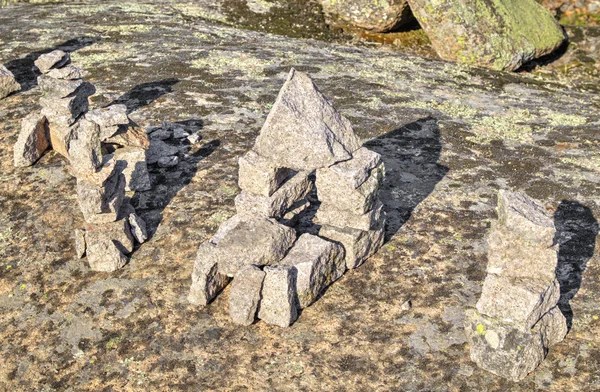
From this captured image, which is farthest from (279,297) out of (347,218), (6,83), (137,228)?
(6,83)

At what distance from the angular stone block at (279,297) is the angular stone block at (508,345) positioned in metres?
1.50

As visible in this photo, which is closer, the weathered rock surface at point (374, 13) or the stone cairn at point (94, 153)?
the stone cairn at point (94, 153)

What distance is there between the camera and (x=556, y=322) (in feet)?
17.9

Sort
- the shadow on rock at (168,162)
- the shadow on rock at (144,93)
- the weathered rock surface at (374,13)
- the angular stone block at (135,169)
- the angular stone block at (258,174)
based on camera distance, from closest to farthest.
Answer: the angular stone block at (258,174) → the shadow on rock at (168,162) → the angular stone block at (135,169) → the shadow on rock at (144,93) → the weathered rock surface at (374,13)

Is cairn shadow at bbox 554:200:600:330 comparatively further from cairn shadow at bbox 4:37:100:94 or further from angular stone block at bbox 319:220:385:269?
cairn shadow at bbox 4:37:100:94

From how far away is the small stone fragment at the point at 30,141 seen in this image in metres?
8.02

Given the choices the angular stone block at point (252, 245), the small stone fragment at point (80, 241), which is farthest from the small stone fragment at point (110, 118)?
the angular stone block at point (252, 245)

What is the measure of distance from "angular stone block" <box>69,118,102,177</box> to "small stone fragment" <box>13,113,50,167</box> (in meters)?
2.07

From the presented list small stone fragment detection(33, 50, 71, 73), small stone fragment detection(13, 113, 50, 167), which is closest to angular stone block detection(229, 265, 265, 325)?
small stone fragment detection(13, 113, 50, 167)

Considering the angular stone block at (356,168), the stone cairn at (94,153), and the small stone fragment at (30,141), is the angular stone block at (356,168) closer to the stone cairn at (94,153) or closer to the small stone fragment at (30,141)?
the stone cairn at (94,153)

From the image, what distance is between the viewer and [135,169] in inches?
297

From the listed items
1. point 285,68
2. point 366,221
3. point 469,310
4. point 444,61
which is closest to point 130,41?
point 285,68

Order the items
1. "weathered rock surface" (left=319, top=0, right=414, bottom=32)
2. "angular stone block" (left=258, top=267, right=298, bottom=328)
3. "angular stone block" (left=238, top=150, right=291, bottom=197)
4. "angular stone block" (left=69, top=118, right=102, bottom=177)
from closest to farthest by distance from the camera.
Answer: "angular stone block" (left=258, top=267, right=298, bottom=328) < "angular stone block" (left=238, top=150, right=291, bottom=197) < "angular stone block" (left=69, top=118, right=102, bottom=177) < "weathered rock surface" (left=319, top=0, right=414, bottom=32)

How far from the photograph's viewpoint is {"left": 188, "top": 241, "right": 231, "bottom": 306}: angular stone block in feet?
19.4
